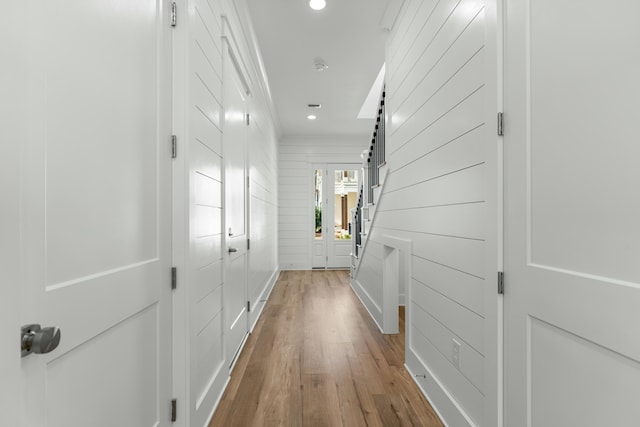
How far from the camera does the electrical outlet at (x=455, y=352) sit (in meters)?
1.62

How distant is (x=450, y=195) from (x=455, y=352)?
78 cm

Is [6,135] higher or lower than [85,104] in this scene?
lower

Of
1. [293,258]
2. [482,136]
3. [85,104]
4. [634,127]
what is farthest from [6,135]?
[293,258]

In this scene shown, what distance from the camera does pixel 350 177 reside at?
7000mm

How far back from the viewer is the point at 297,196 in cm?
678

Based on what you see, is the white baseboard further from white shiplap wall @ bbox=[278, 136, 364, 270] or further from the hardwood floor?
white shiplap wall @ bbox=[278, 136, 364, 270]

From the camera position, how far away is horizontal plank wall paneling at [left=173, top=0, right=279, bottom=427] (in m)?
1.47

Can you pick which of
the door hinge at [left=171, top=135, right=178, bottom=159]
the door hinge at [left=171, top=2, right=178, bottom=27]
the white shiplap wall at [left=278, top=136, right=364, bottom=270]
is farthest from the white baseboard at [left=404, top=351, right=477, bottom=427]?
the white shiplap wall at [left=278, top=136, right=364, bottom=270]

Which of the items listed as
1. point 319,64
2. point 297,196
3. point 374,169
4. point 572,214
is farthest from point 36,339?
point 297,196

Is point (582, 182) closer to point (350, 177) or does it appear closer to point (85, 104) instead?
point (85, 104)

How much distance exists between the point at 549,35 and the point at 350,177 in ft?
19.7

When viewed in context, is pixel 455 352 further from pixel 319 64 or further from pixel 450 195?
pixel 319 64

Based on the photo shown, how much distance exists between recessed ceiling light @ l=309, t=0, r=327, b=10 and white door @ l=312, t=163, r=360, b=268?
4.21 metres

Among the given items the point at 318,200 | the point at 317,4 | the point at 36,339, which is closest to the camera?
the point at 36,339
